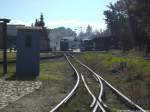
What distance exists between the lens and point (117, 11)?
112062mm

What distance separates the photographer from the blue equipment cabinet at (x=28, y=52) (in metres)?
27.8

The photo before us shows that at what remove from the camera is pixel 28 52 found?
27953mm

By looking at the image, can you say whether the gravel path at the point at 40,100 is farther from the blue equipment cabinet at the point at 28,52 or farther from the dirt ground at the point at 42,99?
the blue equipment cabinet at the point at 28,52

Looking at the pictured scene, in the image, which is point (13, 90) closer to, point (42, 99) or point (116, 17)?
point (42, 99)

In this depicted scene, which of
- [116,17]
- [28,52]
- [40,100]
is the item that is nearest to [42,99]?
[40,100]

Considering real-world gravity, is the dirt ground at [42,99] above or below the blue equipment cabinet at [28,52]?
below

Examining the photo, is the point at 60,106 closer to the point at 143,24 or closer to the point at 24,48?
the point at 24,48

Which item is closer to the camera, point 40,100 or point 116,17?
point 40,100

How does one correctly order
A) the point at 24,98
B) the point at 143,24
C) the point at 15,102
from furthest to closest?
the point at 143,24 → the point at 24,98 → the point at 15,102

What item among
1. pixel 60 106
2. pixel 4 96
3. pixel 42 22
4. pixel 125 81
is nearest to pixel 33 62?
pixel 125 81

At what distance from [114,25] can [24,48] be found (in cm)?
8679

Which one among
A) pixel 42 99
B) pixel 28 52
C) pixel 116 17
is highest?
pixel 116 17

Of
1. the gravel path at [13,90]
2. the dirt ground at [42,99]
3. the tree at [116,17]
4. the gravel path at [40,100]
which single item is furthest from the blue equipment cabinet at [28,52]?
the tree at [116,17]

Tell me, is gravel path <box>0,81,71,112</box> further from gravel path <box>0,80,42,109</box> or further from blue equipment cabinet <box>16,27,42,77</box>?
blue equipment cabinet <box>16,27,42,77</box>
